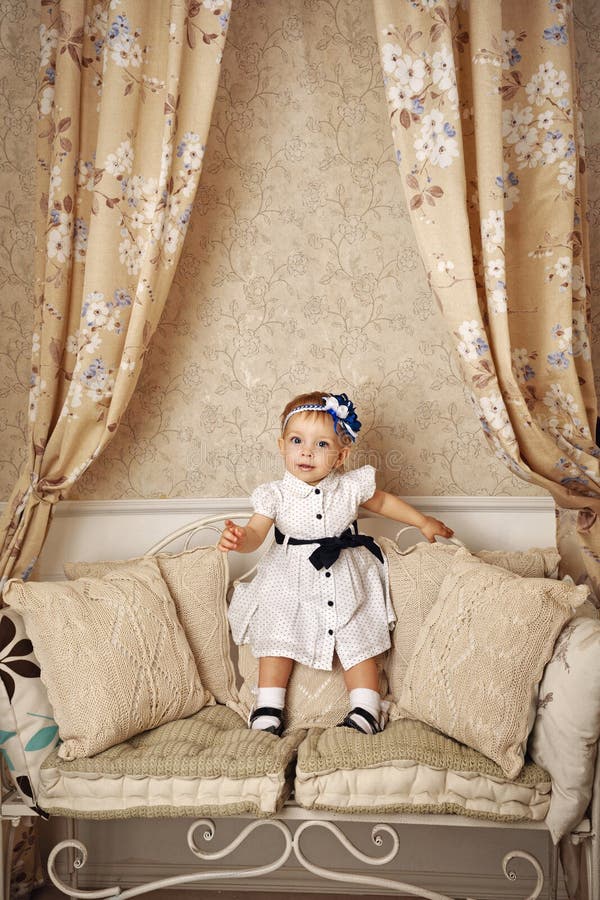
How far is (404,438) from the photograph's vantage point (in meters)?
2.68

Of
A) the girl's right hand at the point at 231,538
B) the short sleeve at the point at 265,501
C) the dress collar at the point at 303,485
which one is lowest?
the girl's right hand at the point at 231,538

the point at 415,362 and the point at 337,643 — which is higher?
the point at 415,362

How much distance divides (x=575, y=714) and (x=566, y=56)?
1909mm

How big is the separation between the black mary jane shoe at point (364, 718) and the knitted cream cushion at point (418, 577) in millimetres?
131

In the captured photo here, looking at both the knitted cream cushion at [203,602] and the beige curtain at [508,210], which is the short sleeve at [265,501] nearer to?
the knitted cream cushion at [203,602]

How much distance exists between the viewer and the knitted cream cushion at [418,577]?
2258 millimetres

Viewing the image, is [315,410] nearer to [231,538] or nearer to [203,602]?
[231,538]

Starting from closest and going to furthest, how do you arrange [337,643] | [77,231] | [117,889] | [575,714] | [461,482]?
[575,714]
[117,889]
[337,643]
[77,231]
[461,482]

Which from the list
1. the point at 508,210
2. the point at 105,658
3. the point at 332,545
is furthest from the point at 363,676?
the point at 508,210

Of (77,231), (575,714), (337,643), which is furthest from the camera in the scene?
(77,231)

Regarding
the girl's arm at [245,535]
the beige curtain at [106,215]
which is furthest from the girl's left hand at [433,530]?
the beige curtain at [106,215]

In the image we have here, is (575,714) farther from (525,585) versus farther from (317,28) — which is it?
(317,28)

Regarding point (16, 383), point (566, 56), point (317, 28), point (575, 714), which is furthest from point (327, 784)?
point (317, 28)

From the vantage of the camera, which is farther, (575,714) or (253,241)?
Result: (253,241)
